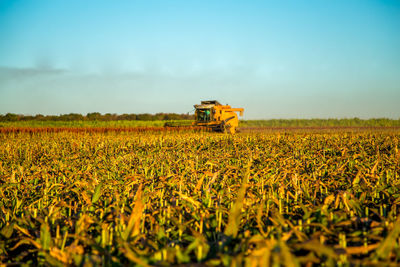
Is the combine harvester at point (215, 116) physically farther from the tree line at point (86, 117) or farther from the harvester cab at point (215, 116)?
the tree line at point (86, 117)

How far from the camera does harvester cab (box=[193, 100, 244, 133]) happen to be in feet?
76.4

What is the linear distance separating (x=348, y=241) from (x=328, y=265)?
0.39 m

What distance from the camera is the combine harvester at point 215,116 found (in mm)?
23234

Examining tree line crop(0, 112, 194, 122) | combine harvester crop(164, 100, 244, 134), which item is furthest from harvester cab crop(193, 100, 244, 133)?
tree line crop(0, 112, 194, 122)

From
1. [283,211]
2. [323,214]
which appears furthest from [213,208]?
[323,214]

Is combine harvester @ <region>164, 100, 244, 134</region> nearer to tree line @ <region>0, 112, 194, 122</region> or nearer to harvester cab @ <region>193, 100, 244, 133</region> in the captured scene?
harvester cab @ <region>193, 100, 244, 133</region>

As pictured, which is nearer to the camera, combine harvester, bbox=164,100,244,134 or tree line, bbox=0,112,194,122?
combine harvester, bbox=164,100,244,134

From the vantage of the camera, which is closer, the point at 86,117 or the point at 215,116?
the point at 215,116

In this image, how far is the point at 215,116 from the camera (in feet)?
79.6

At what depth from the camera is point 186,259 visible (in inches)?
31.9

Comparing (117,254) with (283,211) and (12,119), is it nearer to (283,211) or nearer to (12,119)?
(283,211)

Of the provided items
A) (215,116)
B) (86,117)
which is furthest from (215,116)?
(86,117)

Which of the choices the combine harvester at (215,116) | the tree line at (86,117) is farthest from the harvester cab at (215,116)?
the tree line at (86,117)

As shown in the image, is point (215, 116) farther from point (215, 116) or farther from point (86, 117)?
point (86, 117)
